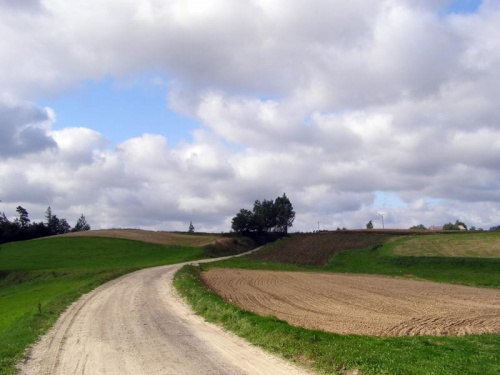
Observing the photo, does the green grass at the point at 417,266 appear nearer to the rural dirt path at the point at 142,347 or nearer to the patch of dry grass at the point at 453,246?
the patch of dry grass at the point at 453,246

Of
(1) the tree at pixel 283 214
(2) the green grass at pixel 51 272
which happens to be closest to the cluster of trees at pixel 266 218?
(1) the tree at pixel 283 214

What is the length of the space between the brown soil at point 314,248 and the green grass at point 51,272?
13746 millimetres

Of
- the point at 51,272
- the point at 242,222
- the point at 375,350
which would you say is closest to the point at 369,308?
the point at 375,350

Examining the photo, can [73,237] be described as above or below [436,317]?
above

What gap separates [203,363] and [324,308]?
1270 cm

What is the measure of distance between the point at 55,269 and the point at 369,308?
50.5 m

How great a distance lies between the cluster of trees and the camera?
129875mm

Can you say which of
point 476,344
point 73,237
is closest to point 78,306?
point 476,344

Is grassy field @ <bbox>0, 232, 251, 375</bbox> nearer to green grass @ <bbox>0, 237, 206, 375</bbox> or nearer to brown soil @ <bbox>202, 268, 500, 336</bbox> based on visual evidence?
green grass @ <bbox>0, 237, 206, 375</bbox>

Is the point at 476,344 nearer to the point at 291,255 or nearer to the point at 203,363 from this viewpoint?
the point at 203,363

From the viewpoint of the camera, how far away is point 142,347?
14914 mm

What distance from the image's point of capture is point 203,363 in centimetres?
1250

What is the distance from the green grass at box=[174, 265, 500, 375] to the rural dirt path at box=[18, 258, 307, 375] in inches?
25.9

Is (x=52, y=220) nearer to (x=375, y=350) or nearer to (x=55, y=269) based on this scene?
(x=55, y=269)
